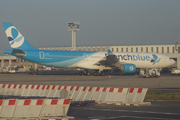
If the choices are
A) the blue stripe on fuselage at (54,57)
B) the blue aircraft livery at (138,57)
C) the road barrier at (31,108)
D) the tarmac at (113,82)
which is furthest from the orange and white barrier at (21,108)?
the blue aircraft livery at (138,57)

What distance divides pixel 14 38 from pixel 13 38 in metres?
0.15

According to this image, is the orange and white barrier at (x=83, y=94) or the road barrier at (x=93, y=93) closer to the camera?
the road barrier at (x=93, y=93)

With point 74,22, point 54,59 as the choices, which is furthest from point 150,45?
point 54,59

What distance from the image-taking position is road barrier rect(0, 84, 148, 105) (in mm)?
13227

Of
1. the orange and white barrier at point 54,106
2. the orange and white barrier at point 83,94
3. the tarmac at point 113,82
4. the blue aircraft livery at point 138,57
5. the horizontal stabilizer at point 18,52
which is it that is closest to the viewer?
the orange and white barrier at point 54,106

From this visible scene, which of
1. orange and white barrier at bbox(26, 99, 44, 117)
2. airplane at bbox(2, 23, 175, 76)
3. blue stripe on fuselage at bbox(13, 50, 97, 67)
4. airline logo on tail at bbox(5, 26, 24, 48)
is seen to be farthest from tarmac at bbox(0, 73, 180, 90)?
orange and white barrier at bbox(26, 99, 44, 117)

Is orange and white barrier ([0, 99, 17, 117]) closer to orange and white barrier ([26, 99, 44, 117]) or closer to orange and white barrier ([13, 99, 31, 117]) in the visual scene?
orange and white barrier ([13, 99, 31, 117])

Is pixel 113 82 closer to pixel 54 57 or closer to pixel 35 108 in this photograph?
pixel 54 57

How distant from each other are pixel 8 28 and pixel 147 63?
78.3ft

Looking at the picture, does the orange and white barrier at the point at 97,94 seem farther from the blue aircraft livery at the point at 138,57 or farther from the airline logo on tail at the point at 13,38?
the blue aircraft livery at the point at 138,57

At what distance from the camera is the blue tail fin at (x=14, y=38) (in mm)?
38312

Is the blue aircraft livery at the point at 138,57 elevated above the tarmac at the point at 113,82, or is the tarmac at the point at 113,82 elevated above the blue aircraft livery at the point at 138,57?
the blue aircraft livery at the point at 138,57

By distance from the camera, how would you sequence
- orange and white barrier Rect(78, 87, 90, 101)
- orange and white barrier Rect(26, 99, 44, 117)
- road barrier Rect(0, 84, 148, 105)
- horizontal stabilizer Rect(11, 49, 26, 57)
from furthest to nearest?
1. horizontal stabilizer Rect(11, 49, 26, 57)
2. orange and white barrier Rect(78, 87, 90, 101)
3. road barrier Rect(0, 84, 148, 105)
4. orange and white barrier Rect(26, 99, 44, 117)

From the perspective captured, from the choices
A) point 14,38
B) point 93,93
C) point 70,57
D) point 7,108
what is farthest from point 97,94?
point 14,38
